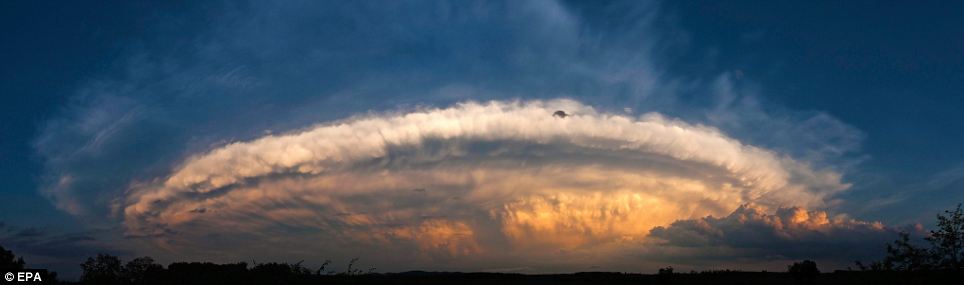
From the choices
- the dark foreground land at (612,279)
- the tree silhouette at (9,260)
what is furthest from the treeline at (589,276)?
the tree silhouette at (9,260)

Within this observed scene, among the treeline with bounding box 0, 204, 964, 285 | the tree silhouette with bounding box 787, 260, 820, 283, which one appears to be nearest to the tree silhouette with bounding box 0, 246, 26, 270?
the treeline with bounding box 0, 204, 964, 285

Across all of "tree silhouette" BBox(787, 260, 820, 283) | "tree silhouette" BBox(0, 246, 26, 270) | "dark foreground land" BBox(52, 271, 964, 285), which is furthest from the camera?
"tree silhouette" BBox(0, 246, 26, 270)

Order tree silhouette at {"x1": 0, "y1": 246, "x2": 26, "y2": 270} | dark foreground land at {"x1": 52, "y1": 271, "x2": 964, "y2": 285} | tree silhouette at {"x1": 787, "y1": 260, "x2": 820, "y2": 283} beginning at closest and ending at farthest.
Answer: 1. tree silhouette at {"x1": 787, "y1": 260, "x2": 820, "y2": 283}
2. dark foreground land at {"x1": 52, "y1": 271, "x2": 964, "y2": 285}
3. tree silhouette at {"x1": 0, "y1": 246, "x2": 26, "y2": 270}

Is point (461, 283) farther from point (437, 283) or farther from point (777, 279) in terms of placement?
point (777, 279)

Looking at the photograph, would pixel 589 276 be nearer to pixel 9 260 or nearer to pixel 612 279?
pixel 612 279

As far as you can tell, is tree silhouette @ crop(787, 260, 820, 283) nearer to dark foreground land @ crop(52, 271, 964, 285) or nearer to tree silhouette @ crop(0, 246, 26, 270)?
dark foreground land @ crop(52, 271, 964, 285)

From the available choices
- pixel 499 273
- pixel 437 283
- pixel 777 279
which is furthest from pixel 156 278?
pixel 777 279

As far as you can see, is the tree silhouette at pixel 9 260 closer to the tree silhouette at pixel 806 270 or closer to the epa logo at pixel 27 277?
the epa logo at pixel 27 277

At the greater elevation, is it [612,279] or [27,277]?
[27,277]

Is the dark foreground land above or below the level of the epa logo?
below

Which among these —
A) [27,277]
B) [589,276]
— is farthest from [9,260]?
[589,276]

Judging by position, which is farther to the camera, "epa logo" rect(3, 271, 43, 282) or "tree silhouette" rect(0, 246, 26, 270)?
"tree silhouette" rect(0, 246, 26, 270)
